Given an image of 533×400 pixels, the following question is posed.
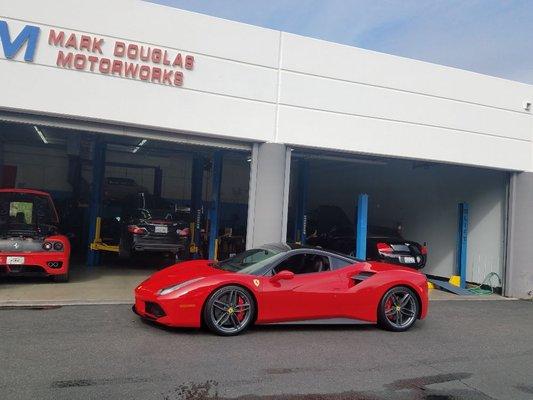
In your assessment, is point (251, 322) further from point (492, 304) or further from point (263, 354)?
point (492, 304)

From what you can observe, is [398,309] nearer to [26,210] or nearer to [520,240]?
[520,240]

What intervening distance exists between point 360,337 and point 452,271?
26.2ft

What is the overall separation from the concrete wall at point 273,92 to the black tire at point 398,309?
3.82 meters

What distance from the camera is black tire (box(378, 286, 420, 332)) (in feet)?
22.5

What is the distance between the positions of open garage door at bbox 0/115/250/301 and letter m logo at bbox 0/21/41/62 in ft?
3.44

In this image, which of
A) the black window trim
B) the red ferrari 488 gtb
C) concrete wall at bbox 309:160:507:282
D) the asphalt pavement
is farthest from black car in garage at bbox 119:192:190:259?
concrete wall at bbox 309:160:507:282

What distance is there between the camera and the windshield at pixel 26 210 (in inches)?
373

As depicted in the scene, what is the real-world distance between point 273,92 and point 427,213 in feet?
24.7

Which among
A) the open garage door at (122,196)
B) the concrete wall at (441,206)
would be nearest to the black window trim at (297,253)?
the open garage door at (122,196)

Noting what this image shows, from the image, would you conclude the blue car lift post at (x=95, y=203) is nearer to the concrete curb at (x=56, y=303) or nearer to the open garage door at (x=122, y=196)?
the open garage door at (x=122, y=196)

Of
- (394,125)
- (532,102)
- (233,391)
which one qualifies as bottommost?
(233,391)

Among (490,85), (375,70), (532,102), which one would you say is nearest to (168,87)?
(375,70)

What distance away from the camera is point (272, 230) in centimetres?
937

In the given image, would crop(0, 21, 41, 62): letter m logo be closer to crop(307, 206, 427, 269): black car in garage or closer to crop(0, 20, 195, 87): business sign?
crop(0, 20, 195, 87): business sign
